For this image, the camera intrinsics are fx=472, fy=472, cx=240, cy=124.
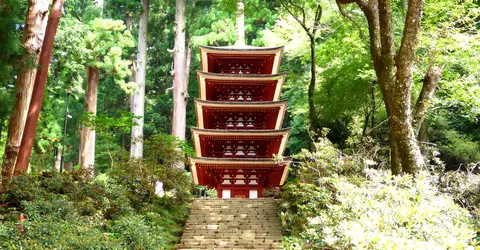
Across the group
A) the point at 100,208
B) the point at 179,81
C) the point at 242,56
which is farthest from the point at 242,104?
the point at 100,208

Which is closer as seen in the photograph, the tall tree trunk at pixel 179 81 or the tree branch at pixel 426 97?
the tree branch at pixel 426 97

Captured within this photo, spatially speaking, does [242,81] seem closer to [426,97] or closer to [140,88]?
[140,88]

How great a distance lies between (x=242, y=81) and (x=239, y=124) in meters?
1.58

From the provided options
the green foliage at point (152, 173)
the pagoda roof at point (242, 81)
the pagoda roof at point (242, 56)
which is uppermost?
the pagoda roof at point (242, 56)

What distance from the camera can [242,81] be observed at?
54.9 feet

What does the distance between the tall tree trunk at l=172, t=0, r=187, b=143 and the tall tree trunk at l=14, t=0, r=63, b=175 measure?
845 centimetres

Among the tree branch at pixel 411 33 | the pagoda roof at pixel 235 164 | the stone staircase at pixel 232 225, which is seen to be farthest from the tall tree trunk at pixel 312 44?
the tree branch at pixel 411 33

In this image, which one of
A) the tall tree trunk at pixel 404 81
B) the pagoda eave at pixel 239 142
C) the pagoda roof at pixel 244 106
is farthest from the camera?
the pagoda roof at pixel 244 106

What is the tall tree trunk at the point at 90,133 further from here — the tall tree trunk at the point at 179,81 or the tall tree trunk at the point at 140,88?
the tall tree trunk at the point at 179,81

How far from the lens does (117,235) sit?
8.77 m

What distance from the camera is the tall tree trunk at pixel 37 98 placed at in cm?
963

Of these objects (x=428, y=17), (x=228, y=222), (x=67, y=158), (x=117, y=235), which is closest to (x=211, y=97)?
(x=228, y=222)

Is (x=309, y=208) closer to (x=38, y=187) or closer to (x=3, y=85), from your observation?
(x=38, y=187)

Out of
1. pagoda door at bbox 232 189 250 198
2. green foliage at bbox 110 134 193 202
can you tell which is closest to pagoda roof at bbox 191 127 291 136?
pagoda door at bbox 232 189 250 198
